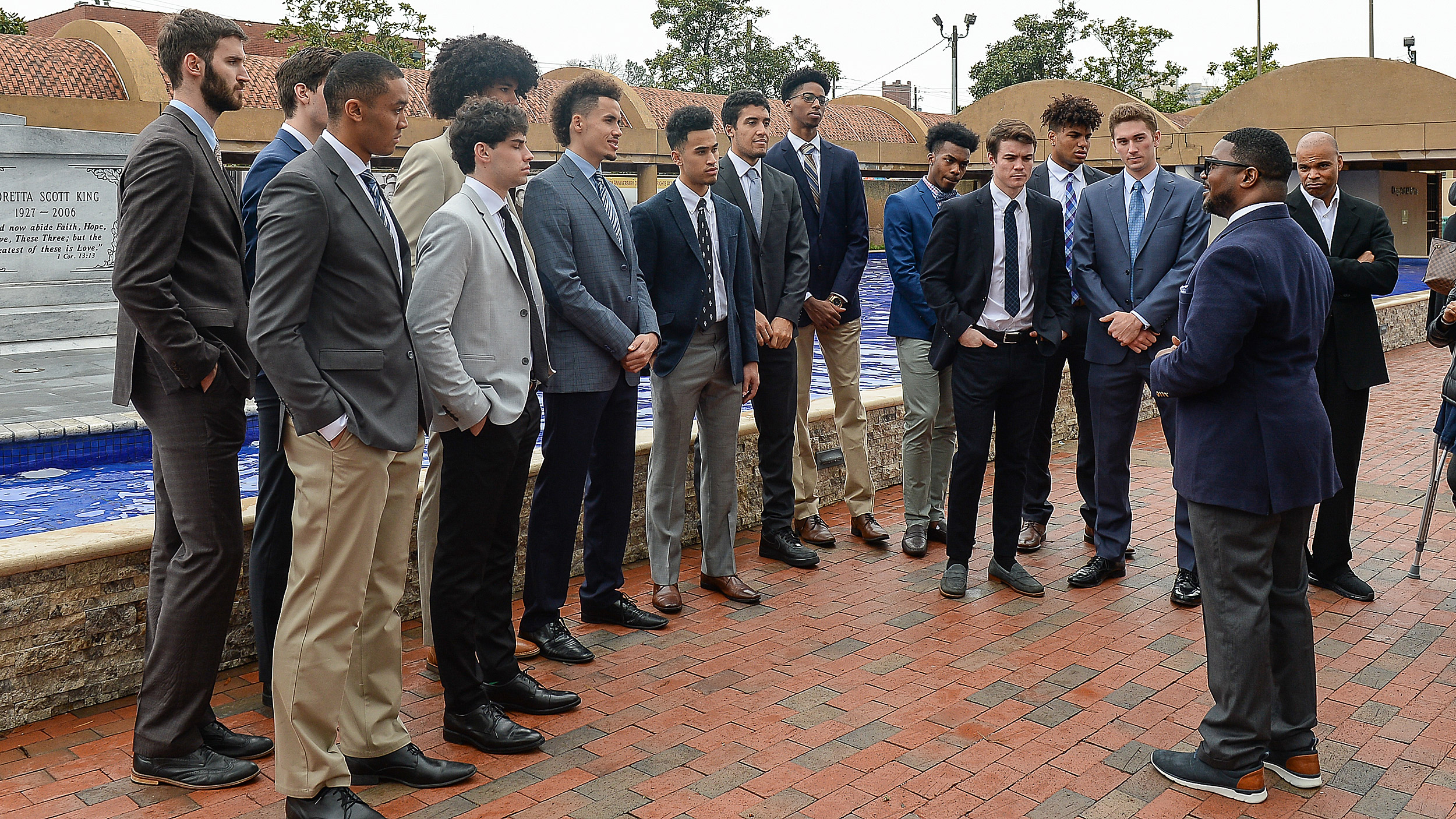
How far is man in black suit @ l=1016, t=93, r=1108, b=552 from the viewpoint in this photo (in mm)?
6035

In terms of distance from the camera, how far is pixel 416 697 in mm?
4145

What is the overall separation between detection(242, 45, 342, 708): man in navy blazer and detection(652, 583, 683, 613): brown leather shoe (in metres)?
1.73

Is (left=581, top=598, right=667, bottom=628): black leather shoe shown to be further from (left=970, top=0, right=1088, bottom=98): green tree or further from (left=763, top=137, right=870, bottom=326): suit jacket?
(left=970, top=0, right=1088, bottom=98): green tree

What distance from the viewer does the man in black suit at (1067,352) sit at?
6035 millimetres

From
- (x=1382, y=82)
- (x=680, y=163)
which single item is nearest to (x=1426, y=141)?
(x=1382, y=82)

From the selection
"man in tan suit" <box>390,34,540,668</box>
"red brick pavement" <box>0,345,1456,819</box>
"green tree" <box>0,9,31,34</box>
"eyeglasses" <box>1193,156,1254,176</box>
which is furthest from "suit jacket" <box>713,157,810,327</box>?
"green tree" <box>0,9,31,34</box>

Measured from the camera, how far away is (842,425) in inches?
258

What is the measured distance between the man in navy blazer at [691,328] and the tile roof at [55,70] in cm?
1798

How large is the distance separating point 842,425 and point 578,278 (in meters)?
2.48

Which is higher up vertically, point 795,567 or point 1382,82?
point 1382,82

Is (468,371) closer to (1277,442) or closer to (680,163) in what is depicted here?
(680,163)

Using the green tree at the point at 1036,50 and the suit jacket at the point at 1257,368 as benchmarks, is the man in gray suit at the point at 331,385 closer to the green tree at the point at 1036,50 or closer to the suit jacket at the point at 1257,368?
the suit jacket at the point at 1257,368

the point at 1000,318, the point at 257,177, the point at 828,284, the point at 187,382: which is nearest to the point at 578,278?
the point at 257,177

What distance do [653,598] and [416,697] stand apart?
52.1 inches
